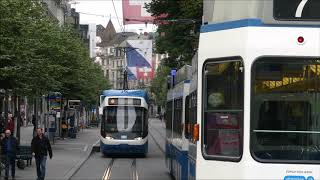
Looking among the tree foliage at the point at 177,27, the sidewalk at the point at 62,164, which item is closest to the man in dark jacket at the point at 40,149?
the sidewalk at the point at 62,164

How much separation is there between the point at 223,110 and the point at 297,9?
1438 millimetres

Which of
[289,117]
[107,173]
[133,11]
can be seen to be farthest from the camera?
[133,11]

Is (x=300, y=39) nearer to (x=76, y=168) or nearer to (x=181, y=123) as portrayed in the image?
(x=181, y=123)

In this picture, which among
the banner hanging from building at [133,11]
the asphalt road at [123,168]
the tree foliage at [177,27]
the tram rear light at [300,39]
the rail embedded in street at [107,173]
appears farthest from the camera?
the tree foliage at [177,27]

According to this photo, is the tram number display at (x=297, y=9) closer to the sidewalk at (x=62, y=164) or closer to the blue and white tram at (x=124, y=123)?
the sidewalk at (x=62, y=164)

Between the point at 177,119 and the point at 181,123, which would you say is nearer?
the point at 181,123

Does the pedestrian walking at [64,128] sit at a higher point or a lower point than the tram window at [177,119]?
lower

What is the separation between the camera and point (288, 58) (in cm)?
826

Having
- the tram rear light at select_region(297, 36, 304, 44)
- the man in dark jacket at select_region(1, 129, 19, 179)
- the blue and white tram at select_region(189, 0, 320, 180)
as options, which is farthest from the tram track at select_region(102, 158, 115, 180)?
the tram rear light at select_region(297, 36, 304, 44)

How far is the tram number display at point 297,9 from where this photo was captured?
26.9ft

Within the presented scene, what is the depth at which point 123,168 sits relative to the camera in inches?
1177

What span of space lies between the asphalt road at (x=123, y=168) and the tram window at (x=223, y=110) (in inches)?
637

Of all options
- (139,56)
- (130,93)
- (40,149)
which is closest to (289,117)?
(40,149)

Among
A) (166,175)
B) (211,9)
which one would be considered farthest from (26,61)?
(211,9)
